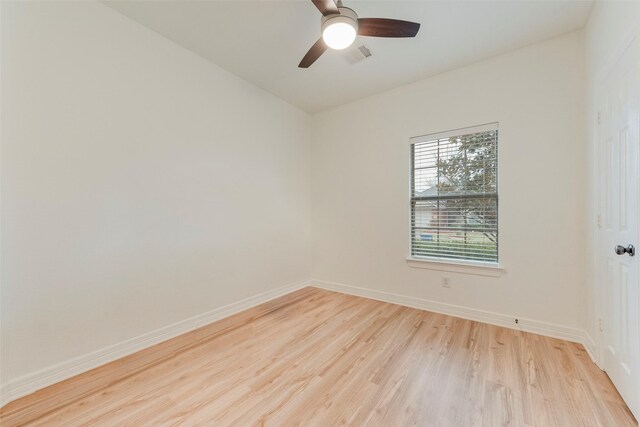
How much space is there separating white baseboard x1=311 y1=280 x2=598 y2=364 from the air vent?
9.07 ft

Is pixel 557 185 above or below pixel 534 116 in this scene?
below

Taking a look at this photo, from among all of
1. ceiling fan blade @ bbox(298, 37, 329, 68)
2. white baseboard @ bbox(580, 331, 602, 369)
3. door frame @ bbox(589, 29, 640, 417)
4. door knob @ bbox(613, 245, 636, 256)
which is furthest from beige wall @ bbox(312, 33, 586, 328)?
ceiling fan blade @ bbox(298, 37, 329, 68)

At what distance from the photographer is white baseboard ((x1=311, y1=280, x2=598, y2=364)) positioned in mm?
2244

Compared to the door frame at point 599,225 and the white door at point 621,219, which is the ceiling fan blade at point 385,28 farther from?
the door frame at point 599,225

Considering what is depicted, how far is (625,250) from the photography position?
1.48 meters

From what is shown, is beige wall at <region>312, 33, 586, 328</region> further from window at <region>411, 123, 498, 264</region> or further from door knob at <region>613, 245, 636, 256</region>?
door knob at <region>613, 245, 636, 256</region>

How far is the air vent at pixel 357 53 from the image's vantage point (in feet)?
7.91

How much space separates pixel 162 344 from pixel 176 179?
60.2 inches

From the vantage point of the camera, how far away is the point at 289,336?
2.43m

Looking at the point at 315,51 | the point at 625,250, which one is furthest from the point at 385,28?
the point at 625,250

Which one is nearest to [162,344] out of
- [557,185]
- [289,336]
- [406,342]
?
[289,336]

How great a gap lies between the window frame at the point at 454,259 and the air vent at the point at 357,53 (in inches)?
45.2

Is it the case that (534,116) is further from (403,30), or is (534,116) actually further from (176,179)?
(176,179)

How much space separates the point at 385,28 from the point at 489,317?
2842 millimetres
